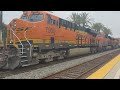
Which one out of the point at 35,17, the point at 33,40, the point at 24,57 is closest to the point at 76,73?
the point at 24,57

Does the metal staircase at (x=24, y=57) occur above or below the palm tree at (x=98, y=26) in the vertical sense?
below

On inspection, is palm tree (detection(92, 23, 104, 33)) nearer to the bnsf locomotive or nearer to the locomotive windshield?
the bnsf locomotive

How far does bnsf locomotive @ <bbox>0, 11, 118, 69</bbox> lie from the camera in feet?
42.1

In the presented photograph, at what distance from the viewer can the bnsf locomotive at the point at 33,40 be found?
42.1 feet

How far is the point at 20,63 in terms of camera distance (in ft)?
41.6

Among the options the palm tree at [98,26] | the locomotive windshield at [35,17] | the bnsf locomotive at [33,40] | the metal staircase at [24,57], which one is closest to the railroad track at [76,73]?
the metal staircase at [24,57]

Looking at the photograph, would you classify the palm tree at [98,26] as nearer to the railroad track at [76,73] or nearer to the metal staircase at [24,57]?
the railroad track at [76,73]

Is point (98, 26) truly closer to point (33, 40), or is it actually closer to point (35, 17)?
point (35, 17)

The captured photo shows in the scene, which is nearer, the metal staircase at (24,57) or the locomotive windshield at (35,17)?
the metal staircase at (24,57)

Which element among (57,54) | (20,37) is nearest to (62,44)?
(57,54)

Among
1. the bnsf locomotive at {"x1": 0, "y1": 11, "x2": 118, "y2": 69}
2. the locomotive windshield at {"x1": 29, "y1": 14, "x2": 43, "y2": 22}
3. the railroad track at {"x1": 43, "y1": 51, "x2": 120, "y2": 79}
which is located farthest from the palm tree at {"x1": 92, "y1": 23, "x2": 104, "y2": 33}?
the locomotive windshield at {"x1": 29, "y1": 14, "x2": 43, "y2": 22}

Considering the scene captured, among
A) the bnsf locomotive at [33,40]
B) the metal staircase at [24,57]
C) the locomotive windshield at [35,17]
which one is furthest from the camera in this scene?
the locomotive windshield at [35,17]

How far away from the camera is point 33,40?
14.9 metres
